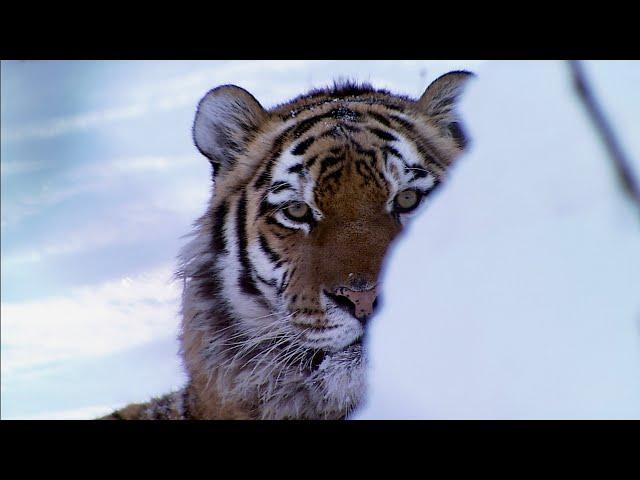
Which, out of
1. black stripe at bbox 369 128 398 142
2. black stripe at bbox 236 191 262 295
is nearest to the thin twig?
black stripe at bbox 369 128 398 142

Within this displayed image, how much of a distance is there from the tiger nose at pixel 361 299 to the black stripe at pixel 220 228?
0.51 meters

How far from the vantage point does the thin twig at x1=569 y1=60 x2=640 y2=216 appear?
668 millimetres

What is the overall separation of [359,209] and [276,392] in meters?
0.61

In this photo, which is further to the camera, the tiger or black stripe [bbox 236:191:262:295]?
black stripe [bbox 236:191:262:295]

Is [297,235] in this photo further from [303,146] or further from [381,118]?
[381,118]

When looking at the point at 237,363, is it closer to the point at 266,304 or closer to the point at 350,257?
the point at 266,304

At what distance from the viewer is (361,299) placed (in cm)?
169

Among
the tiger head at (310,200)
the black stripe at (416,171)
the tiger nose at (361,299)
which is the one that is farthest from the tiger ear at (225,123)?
the tiger nose at (361,299)

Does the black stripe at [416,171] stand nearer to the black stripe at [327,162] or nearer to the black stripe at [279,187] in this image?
the black stripe at [327,162]

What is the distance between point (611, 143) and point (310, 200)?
1.26 m

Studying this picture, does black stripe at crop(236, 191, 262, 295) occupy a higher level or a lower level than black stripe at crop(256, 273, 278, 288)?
higher

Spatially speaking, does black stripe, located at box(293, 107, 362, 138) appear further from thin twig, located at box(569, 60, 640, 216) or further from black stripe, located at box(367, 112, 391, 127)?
thin twig, located at box(569, 60, 640, 216)
